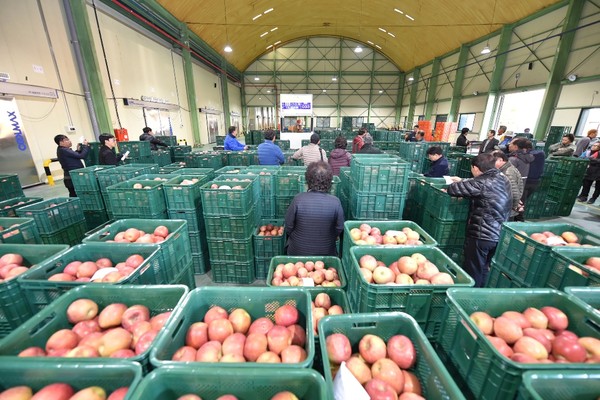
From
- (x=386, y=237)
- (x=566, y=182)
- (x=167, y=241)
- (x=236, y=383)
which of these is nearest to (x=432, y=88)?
(x=566, y=182)

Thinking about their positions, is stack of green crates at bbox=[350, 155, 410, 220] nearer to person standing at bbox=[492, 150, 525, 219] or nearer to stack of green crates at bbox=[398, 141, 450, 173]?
person standing at bbox=[492, 150, 525, 219]

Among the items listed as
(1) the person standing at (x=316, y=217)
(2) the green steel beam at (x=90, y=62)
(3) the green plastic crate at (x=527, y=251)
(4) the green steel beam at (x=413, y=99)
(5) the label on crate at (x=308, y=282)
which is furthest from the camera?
(4) the green steel beam at (x=413, y=99)

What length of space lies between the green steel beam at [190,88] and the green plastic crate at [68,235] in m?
12.9

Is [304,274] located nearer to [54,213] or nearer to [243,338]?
[243,338]

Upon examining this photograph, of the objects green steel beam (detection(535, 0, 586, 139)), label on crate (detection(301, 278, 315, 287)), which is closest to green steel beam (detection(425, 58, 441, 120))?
green steel beam (detection(535, 0, 586, 139))

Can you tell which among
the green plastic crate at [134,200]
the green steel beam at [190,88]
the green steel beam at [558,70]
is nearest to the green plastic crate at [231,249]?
the green plastic crate at [134,200]

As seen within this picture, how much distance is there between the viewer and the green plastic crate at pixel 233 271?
12.3 ft

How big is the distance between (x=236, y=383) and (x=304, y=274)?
132cm

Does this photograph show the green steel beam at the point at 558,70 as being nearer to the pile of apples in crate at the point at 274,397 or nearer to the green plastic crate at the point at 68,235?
the pile of apples in crate at the point at 274,397

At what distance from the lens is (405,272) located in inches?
81.3

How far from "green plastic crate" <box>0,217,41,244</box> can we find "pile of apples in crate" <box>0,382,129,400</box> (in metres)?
2.28

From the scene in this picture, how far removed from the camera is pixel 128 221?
9.57ft

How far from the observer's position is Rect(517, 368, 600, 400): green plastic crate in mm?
1008

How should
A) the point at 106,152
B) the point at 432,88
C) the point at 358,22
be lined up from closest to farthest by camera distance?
the point at 106,152 → the point at 432,88 → the point at 358,22
